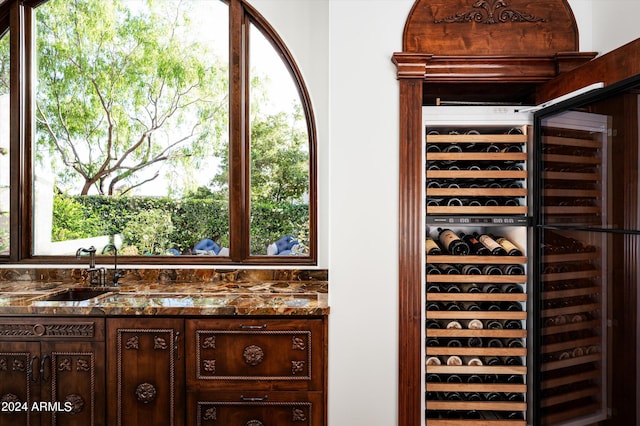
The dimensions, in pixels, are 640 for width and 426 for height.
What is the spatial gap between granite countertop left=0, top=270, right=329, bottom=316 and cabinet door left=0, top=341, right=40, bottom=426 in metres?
0.19

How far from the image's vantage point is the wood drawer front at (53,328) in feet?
6.85

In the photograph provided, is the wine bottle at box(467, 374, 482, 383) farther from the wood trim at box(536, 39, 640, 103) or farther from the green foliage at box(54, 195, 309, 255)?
the wood trim at box(536, 39, 640, 103)

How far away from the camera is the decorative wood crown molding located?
2.07 m

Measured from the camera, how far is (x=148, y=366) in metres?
2.09

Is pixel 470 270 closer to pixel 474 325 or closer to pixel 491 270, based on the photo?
pixel 491 270

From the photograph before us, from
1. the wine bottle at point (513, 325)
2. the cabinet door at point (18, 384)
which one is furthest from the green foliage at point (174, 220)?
the wine bottle at point (513, 325)

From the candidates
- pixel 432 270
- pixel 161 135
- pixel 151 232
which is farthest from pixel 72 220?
pixel 432 270

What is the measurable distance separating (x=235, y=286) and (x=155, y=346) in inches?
23.9

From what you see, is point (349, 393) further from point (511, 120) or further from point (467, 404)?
point (511, 120)

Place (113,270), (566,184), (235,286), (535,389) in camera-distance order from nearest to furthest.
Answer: (566,184)
(535,389)
(235,286)
(113,270)

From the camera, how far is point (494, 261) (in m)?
2.04

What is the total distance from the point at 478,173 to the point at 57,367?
7.60ft

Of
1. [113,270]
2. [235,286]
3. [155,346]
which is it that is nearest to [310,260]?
[235,286]

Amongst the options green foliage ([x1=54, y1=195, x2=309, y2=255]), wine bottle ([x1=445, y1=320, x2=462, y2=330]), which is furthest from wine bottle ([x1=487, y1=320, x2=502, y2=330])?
green foliage ([x1=54, y1=195, x2=309, y2=255])
